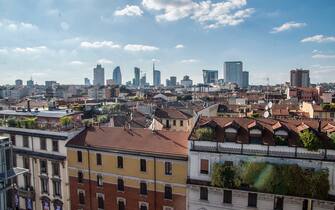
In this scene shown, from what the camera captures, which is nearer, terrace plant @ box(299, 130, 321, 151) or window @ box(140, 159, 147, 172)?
terrace plant @ box(299, 130, 321, 151)

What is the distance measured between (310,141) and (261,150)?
4.12m

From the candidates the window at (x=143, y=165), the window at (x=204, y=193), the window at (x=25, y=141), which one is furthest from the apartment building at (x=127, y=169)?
the window at (x=25, y=141)

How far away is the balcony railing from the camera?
24516 mm

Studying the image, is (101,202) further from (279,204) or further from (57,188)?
(279,204)

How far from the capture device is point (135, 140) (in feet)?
108

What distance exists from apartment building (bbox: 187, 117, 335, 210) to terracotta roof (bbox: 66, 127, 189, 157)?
308cm

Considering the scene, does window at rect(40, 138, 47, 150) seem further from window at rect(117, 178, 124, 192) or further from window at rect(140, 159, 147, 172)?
window at rect(140, 159, 147, 172)

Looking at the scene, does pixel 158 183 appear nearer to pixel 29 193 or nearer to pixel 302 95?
pixel 29 193

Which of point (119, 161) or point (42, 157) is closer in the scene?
point (119, 161)

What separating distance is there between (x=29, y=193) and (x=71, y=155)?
29.8 ft

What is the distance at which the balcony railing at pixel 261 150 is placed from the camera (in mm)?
24516

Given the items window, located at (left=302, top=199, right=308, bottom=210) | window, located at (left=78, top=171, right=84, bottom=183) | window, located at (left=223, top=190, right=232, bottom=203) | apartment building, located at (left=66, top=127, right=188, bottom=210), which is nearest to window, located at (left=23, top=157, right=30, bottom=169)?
apartment building, located at (left=66, top=127, right=188, bottom=210)

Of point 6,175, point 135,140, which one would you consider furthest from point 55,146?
point 6,175

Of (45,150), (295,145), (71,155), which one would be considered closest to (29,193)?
(45,150)
